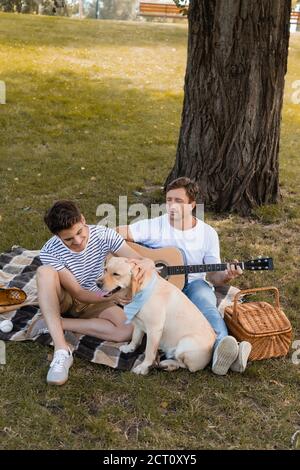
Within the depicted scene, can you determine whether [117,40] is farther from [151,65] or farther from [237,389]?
[237,389]

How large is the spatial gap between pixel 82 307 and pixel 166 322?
797mm

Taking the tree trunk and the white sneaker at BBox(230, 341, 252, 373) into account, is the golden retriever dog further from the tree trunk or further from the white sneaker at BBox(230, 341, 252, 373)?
the tree trunk

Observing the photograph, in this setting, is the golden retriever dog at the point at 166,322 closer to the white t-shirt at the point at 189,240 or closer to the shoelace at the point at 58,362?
the shoelace at the point at 58,362

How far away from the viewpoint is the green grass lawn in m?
3.08

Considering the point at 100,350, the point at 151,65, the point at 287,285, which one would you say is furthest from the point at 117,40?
the point at 100,350

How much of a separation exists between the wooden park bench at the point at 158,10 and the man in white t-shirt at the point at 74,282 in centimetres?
1921

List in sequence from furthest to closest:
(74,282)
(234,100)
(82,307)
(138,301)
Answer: (234,100)
(82,307)
(74,282)
(138,301)

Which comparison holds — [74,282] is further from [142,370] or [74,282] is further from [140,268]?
[142,370]

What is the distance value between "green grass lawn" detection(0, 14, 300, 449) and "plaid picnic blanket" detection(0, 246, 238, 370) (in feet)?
0.30

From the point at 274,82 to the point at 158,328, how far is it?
3.43 meters

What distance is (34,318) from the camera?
161 inches

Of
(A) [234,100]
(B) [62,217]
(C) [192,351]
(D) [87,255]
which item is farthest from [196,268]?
(A) [234,100]

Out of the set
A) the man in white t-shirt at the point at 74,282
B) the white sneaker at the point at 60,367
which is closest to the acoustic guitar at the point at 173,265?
the man in white t-shirt at the point at 74,282

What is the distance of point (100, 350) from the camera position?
12.1 feet
